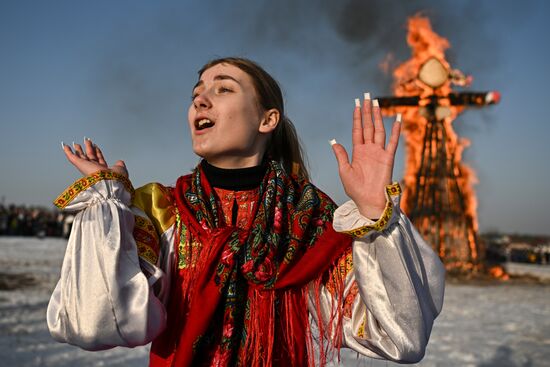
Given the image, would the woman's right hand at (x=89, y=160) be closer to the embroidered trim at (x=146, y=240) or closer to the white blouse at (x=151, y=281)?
the white blouse at (x=151, y=281)

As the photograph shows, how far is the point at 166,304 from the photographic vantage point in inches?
82.0

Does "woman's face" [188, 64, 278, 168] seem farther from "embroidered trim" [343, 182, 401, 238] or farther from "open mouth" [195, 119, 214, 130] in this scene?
"embroidered trim" [343, 182, 401, 238]

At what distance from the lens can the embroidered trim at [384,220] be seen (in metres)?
1.88

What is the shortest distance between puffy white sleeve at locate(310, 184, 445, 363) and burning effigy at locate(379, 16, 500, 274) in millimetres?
17802

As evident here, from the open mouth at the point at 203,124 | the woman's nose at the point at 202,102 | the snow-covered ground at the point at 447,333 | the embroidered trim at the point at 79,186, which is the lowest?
the snow-covered ground at the point at 447,333

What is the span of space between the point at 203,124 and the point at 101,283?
78 cm

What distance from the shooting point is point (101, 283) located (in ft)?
5.82

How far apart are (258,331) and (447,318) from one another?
7827mm

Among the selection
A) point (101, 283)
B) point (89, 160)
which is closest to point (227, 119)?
point (89, 160)

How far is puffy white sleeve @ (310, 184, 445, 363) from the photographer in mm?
1914

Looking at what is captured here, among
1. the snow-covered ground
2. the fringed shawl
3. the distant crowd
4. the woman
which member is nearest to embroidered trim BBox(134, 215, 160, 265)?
the woman

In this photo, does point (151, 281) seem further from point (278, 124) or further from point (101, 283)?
point (278, 124)

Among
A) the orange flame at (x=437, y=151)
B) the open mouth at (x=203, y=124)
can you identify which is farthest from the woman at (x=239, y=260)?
the orange flame at (x=437, y=151)

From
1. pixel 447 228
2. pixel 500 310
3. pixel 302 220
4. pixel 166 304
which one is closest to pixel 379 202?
pixel 302 220
